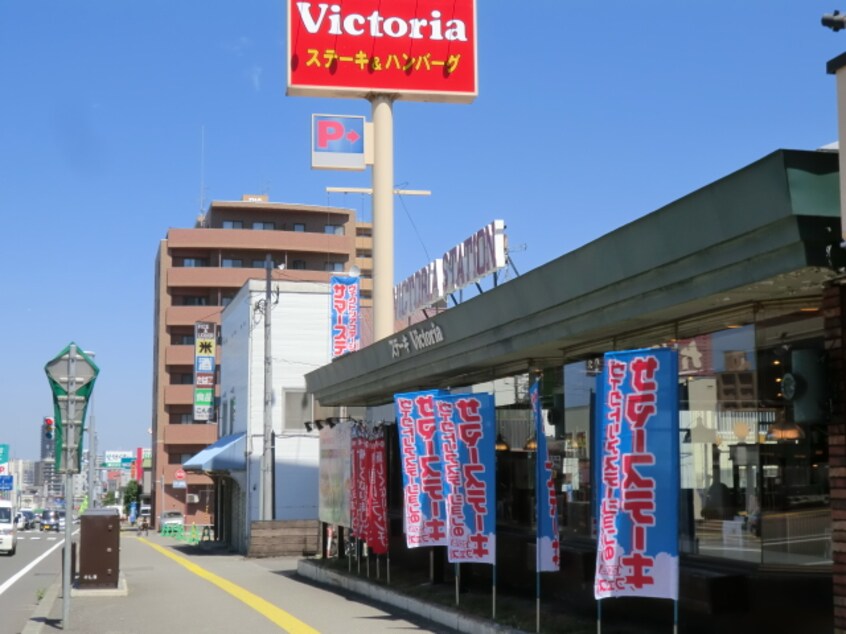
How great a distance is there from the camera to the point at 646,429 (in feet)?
33.8

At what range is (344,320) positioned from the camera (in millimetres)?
32594

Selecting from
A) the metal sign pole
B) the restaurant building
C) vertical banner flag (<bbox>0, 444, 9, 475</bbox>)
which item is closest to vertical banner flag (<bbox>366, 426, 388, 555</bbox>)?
the restaurant building

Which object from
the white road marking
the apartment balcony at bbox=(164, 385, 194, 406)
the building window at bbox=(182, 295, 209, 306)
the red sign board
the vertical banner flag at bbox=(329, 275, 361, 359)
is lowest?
the white road marking

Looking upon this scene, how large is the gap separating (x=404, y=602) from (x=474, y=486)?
376cm

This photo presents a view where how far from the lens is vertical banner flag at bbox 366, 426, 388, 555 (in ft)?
63.5

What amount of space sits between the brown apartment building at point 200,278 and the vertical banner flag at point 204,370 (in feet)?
115

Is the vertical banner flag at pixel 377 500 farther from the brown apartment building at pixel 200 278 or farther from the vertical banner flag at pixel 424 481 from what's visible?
the brown apartment building at pixel 200 278

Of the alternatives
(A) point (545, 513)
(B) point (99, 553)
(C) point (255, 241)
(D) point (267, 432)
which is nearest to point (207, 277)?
(C) point (255, 241)

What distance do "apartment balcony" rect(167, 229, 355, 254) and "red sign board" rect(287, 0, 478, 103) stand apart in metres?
62.1

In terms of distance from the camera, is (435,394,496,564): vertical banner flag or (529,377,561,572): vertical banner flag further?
(435,394,496,564): vertical banner flag

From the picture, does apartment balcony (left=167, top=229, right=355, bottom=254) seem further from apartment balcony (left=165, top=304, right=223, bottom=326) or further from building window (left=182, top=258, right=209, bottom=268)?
apartment balcony (left=165, top=304, right=223, bottom=326)

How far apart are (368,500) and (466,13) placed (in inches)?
545

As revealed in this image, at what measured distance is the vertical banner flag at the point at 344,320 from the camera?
32.6 metres

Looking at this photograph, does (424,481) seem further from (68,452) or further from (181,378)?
(181,378)
